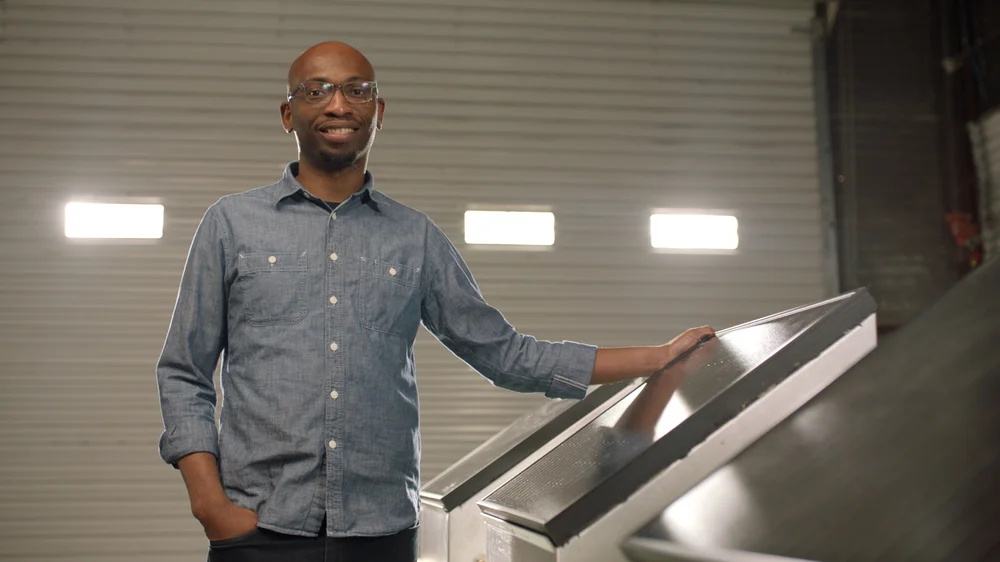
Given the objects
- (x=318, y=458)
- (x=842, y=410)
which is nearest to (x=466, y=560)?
(x=318, y=458)

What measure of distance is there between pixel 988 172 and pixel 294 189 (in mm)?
5834

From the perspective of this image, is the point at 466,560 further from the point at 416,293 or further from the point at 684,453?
the point at 684,453

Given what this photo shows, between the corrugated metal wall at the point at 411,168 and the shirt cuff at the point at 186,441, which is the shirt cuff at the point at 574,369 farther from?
the corrugated metal wall at the point at 411,168

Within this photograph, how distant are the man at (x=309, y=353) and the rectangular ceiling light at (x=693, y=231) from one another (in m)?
4.60

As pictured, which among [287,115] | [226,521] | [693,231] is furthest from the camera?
[693,231]

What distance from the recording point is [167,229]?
5.88 metres

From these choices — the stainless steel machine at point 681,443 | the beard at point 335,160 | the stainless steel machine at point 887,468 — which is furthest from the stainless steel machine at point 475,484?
the stainless steel machine at point 887,468

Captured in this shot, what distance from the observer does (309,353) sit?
163 centimetres

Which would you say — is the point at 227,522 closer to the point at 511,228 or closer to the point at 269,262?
the point at 269,262

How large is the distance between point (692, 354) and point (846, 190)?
5169mm

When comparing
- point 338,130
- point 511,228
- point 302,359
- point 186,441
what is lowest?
point 186,441

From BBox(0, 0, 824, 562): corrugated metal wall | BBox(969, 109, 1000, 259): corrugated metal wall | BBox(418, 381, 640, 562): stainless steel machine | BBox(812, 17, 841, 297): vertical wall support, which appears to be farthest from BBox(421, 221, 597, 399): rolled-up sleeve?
BBox(969, 109, 1000, 259): corrugated metal wall

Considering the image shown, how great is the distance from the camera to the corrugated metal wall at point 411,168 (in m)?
5.72


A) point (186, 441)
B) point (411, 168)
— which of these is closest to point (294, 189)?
point (186, 441)
